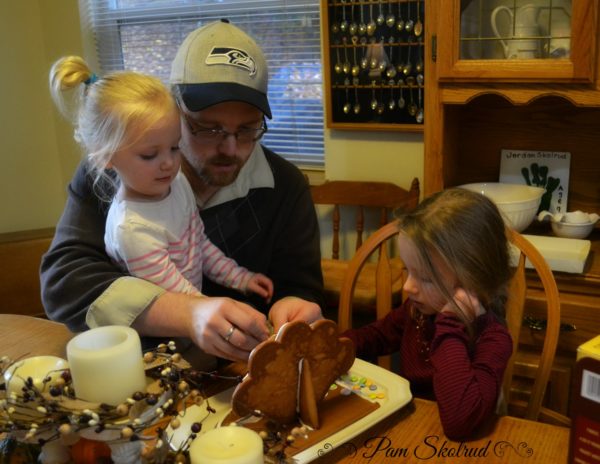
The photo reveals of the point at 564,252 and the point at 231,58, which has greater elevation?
the point at 231,58

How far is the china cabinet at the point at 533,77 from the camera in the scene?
62.6 inches

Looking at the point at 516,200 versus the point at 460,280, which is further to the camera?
the point at 516,200

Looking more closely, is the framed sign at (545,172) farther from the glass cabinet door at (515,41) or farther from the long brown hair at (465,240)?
the long brown hair at (465,240)

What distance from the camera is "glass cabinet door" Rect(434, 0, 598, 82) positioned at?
61.7 inches

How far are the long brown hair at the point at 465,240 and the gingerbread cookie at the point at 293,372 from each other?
27 centimetres

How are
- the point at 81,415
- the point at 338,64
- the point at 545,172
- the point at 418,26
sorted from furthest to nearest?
1. the point at 338,64
2. the point at 418,26
3. the point at 545,172
4. the point at 81,415

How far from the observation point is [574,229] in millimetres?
1814

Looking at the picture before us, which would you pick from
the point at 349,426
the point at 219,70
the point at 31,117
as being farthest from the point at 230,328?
the point at 31,117

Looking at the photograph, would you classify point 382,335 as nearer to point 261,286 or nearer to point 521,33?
point 261,286

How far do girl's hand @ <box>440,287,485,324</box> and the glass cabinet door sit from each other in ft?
2.51

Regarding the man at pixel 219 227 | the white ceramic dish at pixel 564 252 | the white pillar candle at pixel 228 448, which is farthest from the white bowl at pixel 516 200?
the white pillar candle at pixel 228 448

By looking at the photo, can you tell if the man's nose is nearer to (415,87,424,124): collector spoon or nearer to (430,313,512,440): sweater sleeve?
(430,313,512,440): sweater sleeve

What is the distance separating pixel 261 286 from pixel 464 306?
1.55 feet

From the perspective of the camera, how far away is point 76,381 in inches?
24.3
